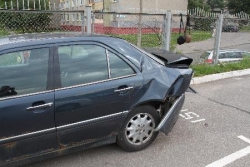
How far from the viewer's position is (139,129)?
11.3 ft

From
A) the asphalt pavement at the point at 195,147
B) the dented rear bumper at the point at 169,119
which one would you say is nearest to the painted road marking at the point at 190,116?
the asphalt pavement at the point at 195,147

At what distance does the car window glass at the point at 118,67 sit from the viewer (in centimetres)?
317

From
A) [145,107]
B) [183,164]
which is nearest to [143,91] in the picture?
[145,107]

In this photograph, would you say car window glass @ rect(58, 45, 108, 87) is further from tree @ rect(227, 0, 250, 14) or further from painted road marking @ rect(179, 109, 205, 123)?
tree @ rect(227, 0, 250, 14)

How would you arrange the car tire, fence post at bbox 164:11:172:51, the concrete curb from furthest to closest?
fence post at bbox 164:11:172:51
the concrete curb
the car tire

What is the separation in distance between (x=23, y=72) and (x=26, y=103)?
1.07ft

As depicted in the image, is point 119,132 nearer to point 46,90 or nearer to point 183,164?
point 183,164

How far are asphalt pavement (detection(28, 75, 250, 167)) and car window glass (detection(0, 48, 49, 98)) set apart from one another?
1.09 meters

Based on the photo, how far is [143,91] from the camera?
335 centimetres

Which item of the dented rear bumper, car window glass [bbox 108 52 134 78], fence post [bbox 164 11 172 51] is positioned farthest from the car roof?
fence post [bbox 164 11 172 51]

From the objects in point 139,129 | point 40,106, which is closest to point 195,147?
point 139,129

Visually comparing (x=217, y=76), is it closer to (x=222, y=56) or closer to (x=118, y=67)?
(x=118, y=67)

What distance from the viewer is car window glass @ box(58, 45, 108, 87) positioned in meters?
2.88

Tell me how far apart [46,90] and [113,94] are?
0.77 metres
